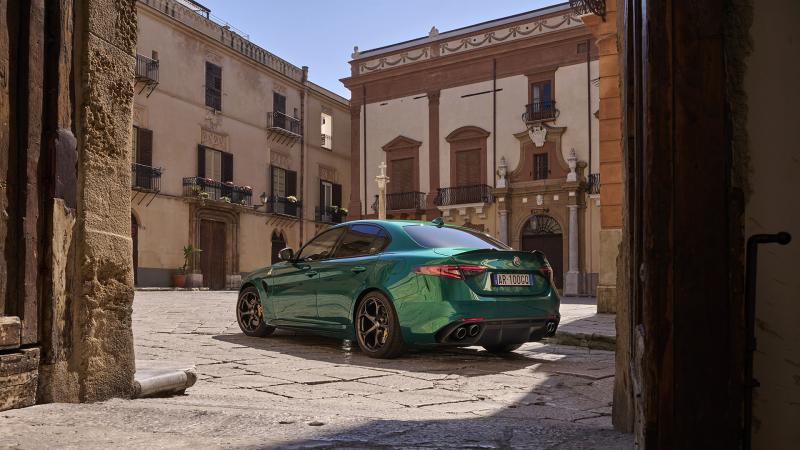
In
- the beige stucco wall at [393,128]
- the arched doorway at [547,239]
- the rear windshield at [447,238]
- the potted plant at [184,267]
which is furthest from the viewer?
the beige stucco wall at [393,128]

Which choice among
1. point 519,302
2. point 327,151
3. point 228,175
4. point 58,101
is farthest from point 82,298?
point 327,151

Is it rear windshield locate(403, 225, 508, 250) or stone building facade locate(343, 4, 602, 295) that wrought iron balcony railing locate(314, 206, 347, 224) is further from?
rear windshield locate(403, 225, 508, 250)

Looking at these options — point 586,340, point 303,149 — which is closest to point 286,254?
point 586,340

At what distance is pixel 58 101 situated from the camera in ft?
10.8

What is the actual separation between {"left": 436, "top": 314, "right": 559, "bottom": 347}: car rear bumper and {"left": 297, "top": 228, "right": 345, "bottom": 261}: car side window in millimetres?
1802

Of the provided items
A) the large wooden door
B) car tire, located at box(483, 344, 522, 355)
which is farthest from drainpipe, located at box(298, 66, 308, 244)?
car tire, located at box(483, 344, 522, 355)

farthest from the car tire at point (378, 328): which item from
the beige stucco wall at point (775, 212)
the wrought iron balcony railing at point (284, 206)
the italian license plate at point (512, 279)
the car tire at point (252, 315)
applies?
the wrought iron balcony railing at point (284, 206)

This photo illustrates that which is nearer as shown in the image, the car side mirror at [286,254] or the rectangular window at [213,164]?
the car side mirror at [286,254]

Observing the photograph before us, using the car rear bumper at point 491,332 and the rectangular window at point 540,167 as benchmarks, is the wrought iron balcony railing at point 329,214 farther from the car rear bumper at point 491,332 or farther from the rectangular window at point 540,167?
the car rear bumper at point 491,332

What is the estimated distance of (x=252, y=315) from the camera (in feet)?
26.1

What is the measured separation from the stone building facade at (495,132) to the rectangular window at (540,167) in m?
0.04

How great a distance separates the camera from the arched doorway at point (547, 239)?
27359 millimetres

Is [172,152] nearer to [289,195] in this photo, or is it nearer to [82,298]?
[289,195]

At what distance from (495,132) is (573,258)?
19.7 ft
